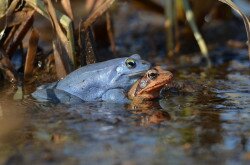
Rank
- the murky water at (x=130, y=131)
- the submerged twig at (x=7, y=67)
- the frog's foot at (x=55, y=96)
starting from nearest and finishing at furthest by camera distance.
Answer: the murky water at (x=130, y=131)
the frog's foot at (x=55, y=96)
the submerged twig at (x=7, y=67)

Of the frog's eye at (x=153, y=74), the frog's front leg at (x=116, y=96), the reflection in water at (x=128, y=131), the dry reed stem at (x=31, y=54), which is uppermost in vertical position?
the dry reed stem at (x=31, y=54)

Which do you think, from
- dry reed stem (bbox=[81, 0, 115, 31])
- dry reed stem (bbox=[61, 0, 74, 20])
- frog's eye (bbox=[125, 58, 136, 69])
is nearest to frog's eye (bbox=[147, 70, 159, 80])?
frog's eye (bbox=[125, 58, 136, 69])

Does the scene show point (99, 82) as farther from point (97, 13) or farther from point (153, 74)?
point (97, 13)

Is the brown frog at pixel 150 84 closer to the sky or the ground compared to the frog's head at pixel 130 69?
closer to the ground

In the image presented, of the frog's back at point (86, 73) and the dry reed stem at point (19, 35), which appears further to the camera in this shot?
the dry reed stem at point (19, 35)

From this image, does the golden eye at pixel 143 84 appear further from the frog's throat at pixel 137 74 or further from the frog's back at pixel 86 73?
the frog's back at pixel 86 73

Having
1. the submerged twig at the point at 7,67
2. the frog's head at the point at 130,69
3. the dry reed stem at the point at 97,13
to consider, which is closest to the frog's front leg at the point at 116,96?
the frog's head at the point at 130,69

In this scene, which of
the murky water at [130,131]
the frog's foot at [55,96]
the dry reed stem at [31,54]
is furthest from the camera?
the dry reed stem at [31,54]
